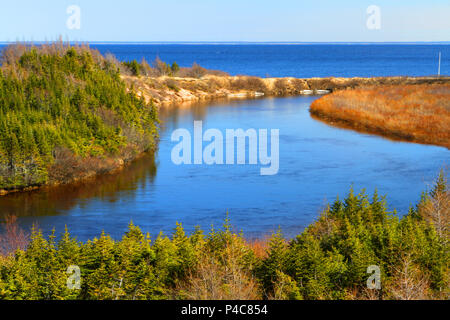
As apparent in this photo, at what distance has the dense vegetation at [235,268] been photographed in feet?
54.7

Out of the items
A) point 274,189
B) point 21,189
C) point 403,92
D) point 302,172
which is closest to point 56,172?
point 21,189

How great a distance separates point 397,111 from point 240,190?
33212mm

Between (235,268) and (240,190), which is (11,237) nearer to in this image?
(235,268)

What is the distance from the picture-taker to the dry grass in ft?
179

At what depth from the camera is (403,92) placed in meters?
76.4

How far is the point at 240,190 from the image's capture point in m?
36.7

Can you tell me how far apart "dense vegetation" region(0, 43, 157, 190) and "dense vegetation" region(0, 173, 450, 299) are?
1866 centimetres

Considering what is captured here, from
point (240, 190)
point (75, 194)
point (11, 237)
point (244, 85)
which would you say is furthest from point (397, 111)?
point (11, 237)

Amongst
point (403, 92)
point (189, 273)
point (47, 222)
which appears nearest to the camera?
point (189, 273)

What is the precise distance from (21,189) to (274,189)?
667 inches

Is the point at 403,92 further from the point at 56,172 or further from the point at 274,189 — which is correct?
the point at 56,172

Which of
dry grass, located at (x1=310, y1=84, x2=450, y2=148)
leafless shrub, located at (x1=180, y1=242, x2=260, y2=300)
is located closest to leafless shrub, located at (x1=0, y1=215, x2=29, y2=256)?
leafless shrub, located at (x1=180, y1=242, x2=260, y2=300)

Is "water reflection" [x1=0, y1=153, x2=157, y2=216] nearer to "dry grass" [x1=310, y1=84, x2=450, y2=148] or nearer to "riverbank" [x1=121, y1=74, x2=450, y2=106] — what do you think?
"dry grass" [x1=310, y1=84, x2=450, y2=148]
